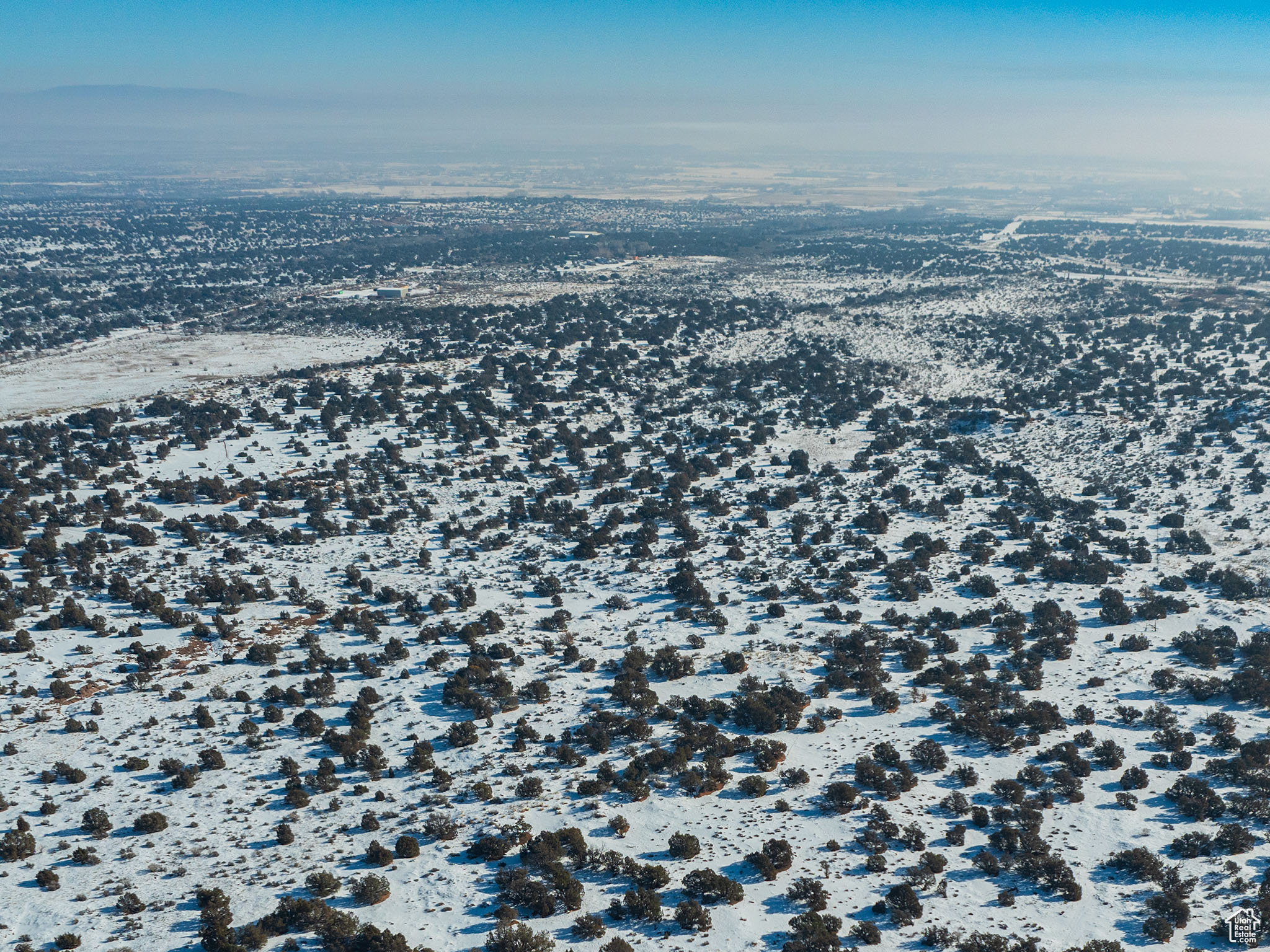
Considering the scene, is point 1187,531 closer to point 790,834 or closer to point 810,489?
point 810,489

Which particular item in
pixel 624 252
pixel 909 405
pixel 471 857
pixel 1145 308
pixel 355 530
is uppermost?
pixel 624 252

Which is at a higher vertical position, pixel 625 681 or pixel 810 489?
pixel 810 489

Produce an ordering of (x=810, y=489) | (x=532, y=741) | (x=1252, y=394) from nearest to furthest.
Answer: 1. (x=532, y=741)
2. (x=810, y=489)
3. (x=1252, y=394)

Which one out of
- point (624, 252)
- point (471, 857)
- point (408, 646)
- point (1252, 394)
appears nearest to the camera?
point (471, 857)

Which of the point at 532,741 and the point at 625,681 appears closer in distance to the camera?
the point at 532,741

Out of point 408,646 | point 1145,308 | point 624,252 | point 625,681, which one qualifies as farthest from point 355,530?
point 624,252

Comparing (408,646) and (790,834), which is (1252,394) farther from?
(408,646)
